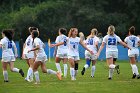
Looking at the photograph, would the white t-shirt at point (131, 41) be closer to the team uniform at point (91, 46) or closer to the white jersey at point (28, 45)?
the team uniform at point (91, 46)

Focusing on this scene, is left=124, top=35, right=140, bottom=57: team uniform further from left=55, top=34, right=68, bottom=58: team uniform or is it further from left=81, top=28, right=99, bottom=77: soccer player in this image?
left=55, top=34, right=68, bottom=58: team uniform

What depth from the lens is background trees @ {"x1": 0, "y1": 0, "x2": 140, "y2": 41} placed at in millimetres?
69562

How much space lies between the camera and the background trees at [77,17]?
6956cm

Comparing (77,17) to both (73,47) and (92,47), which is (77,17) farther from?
(73,47)

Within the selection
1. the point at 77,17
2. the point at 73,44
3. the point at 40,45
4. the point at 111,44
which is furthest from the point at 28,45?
the point at 77,17

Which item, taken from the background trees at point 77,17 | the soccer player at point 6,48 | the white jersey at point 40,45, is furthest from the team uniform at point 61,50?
the background trees at point 77,17

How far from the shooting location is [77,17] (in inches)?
2808

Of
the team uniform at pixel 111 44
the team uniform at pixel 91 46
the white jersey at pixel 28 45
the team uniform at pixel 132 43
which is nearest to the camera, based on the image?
the white jersey at pixel 28 45

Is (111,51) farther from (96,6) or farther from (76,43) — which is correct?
(96,6)

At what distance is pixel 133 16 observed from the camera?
70.5 meters

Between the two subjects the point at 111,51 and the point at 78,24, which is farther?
the point at 78,24

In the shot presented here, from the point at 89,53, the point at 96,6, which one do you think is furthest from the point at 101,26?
the point at 89,53

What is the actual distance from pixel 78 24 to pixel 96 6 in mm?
3464

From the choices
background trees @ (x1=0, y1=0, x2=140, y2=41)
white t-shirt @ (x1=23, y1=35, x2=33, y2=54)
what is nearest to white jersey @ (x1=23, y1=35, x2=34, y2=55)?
white t-shirt @ (x1=23, y1=35, x2=33, y2=54)
